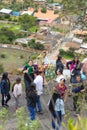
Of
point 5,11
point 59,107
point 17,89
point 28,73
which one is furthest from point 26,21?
point 59,107

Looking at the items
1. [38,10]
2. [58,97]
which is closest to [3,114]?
[58,97]

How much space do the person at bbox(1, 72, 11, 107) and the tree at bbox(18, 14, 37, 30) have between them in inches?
1657

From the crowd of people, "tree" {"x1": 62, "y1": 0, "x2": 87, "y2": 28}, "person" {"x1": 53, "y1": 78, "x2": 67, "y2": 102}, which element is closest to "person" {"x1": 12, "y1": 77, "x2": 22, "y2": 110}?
the crowd of people

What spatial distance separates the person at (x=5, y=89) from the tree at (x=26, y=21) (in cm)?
4209

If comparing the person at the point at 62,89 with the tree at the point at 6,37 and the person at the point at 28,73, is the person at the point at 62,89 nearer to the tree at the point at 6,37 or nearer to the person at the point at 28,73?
the person at the point at 28,73

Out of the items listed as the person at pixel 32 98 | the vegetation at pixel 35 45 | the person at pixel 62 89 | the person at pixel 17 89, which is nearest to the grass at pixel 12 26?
the vegetation at pixel 35 45

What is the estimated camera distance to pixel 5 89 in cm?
627

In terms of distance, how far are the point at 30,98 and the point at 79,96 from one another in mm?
704

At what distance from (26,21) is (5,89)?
43.7 metres

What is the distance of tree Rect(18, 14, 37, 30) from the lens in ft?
159

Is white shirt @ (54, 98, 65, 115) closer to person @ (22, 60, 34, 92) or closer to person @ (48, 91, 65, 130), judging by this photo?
person @ (48, 91, 65, 130)

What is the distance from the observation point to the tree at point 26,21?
48419mm

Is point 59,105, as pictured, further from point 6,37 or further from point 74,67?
point 6,37

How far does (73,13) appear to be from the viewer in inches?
205
